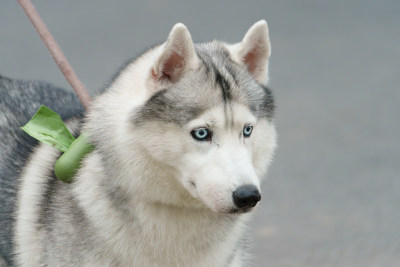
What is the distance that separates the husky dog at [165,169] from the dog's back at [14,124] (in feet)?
0.39

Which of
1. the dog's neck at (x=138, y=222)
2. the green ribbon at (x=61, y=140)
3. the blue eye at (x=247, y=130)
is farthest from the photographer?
the green ribbon at (x=61, y=140)

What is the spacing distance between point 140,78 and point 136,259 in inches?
36.3

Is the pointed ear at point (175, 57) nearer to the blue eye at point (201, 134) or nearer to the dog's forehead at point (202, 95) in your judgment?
the dog's forehead at point (202, 95)

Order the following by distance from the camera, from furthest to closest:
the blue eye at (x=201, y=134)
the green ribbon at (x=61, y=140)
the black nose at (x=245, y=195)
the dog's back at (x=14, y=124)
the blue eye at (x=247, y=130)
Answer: the dog's back at (x=14, y=124)
the green ribbon at (x=61, y=140)
the blue eye at (x=247, y=130)
the blue eye at (x=201, y=134)
the black nose at (x=245, y=195)

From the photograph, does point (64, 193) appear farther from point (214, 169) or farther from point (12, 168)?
point (214, 169)

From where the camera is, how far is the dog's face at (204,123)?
3225mm

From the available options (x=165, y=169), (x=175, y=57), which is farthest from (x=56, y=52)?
(x=165, y=169)

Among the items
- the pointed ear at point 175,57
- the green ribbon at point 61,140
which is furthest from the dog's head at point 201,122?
the green ribbon at point 61,140

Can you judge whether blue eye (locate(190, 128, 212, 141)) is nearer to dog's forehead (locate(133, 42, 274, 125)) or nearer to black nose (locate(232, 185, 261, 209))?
dog's forehead (locate(133, 42, 274, 125))

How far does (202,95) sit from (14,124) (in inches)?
57.7

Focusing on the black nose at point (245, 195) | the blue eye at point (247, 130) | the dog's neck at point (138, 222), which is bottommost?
the dog's neck at point (138, 222)

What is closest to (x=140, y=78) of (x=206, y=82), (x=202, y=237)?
(x=206, y=82)

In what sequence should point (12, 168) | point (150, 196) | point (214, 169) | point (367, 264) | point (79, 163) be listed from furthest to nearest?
1. point (367, 264)
2. point (12, 168)
3. point (79, 163)
4. point (150, 196)
5. point (214, 169)

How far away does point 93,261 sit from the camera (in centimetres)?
360
